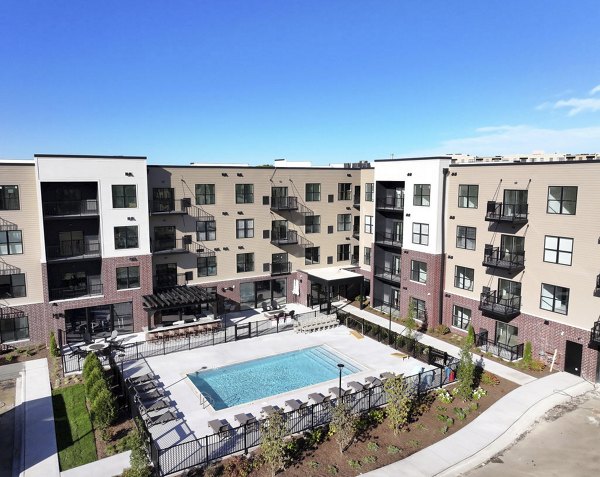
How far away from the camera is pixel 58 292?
28.7m

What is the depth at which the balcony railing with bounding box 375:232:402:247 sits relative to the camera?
1344 inches

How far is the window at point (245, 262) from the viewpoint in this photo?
115 feet

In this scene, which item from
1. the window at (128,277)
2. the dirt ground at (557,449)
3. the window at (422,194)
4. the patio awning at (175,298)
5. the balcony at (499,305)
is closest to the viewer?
the dirt ground at (557,449)

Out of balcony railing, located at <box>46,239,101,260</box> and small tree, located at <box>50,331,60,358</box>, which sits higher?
balcony railing, located at <box>46,239,101,260</box>

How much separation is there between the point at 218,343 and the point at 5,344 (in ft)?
41.9

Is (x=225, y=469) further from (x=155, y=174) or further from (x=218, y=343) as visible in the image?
(x=155, y=174)

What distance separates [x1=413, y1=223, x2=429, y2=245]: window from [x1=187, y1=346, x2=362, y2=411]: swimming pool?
1008 centimetres

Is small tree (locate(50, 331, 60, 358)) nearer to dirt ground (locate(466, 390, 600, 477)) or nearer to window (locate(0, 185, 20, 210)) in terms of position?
window (locate(0, 185, 20, 210))

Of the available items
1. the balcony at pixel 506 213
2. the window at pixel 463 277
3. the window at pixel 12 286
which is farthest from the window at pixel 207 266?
the balcony at pixel 506 213

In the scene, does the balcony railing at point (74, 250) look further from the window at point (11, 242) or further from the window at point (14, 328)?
the window at point (14, 328)

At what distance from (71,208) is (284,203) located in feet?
50.1

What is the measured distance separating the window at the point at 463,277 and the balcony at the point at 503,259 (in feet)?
5.89

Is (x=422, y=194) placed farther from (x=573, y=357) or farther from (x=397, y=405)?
(x=397, y=405)

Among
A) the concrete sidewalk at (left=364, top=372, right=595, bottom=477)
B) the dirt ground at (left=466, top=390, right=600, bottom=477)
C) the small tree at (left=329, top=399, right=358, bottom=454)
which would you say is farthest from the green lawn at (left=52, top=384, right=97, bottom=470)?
the dirt ground at (left=466, top=390, right=600, bottom=477)
